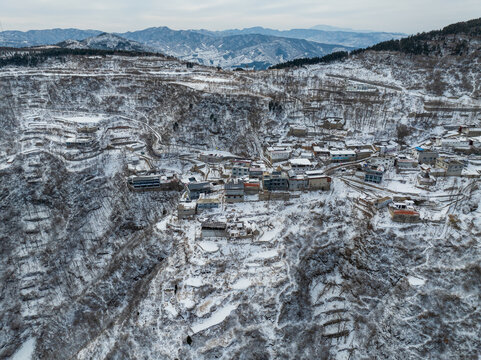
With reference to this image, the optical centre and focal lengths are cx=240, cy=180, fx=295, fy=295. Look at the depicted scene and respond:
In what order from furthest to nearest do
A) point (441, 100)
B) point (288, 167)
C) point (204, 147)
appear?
1. point (441, 100)
2. point (204, 147)
3. point (288, 167)

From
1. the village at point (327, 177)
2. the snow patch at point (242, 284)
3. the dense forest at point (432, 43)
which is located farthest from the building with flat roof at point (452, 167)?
the dense forest at point (432, 43)

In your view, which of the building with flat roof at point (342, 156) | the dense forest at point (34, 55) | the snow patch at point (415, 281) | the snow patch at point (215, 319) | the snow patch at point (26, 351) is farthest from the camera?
the dense forest at point (34, 55)

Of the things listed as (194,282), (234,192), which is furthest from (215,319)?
(234,192)

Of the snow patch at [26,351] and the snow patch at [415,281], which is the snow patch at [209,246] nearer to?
the snow patch at [415,281]

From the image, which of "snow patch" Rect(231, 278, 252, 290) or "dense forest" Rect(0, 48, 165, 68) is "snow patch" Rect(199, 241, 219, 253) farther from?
"dense forest" Rect(0, 48, 165, 68)

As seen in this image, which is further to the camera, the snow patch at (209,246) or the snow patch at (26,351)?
the snow patch at (26,351)

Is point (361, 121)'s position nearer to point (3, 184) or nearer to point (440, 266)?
point (440, 266)

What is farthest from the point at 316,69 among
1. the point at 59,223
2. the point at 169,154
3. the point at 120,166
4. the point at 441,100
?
the point at 59,223

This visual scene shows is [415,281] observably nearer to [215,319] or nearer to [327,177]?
[327,177]

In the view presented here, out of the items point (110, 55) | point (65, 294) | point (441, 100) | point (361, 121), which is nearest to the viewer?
point (65, 294)

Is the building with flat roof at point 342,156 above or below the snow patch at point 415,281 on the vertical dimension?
above

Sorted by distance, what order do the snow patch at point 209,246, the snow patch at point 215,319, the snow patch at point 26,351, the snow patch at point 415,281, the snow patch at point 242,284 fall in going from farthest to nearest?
the snow patch at point 26,351, the snow patch at point 209,246, the snow patch at point 415,281, the snow patch at point 242,284, the snow patch at point 215,319
